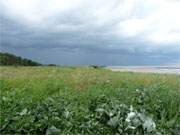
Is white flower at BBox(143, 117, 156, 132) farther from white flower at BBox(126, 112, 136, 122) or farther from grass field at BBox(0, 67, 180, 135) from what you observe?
white flower at BBox(126, 112, 136, 122)

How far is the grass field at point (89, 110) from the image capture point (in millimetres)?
7473

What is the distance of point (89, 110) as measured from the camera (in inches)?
326

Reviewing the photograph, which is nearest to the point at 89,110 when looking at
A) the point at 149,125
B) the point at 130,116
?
the point at 130,116

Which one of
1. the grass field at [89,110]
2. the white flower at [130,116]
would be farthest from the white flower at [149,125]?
the white flower at [130,116]

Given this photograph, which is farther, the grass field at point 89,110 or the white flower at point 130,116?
the white flower at point 130,116

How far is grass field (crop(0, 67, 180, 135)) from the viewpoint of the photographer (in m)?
7.47

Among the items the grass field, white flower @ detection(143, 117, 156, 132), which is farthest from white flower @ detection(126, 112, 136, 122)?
white flower @ detection(143, 117, 156, 132)

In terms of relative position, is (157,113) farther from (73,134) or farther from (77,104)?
(73,134)

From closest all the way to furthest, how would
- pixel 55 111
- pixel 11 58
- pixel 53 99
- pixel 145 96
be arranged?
pixel 55 111, pixel 53 99, pixel 145 96, pixel 11 58

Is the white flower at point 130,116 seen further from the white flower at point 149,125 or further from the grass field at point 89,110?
the white flower at point 149,125

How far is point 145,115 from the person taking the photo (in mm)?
8133

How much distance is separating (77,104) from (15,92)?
4.09 feet

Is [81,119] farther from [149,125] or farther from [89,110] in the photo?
[149,125]

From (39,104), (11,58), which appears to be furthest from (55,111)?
(11,58)
